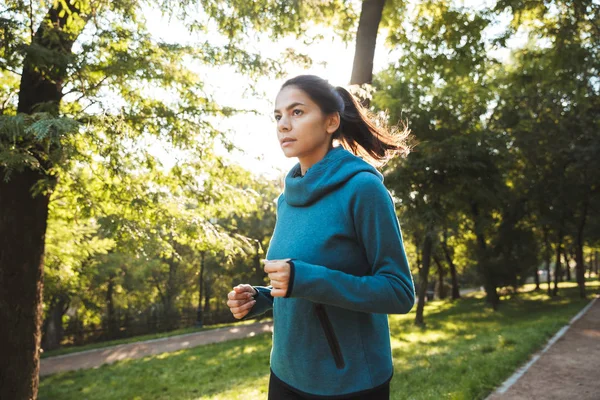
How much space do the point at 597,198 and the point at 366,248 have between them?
26.2 meters

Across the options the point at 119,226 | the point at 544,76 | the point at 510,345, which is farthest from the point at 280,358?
the point at 510,345

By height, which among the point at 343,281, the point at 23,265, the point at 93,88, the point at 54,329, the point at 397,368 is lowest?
the point at 54,329

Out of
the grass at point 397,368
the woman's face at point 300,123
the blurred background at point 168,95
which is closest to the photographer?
the woman's face at point 300,123

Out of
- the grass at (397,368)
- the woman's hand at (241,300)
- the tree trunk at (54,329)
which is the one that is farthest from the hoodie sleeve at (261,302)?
the tree trunk at (54,329)

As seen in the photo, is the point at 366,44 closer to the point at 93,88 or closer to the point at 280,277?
the point at 93,88

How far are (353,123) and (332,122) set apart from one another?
140mm

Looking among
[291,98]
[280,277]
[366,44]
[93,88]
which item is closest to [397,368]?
[366,44]

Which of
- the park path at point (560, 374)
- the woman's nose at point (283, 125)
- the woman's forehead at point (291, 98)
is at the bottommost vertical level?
the park path at point (560, 374)

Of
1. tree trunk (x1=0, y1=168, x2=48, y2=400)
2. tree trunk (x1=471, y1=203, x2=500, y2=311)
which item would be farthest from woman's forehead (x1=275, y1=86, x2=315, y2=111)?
tree trunk (x1=471, y1=203, x2=500, y2=311)

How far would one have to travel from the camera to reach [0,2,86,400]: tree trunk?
6.13 meters

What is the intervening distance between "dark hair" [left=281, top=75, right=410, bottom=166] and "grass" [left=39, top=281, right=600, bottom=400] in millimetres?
4752

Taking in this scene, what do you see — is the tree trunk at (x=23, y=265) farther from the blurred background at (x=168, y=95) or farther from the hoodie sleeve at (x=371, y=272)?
the hoodie sleeve at (x=371, y=272)

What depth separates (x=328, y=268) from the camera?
62.3 inches

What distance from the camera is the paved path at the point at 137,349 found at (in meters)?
16.9
